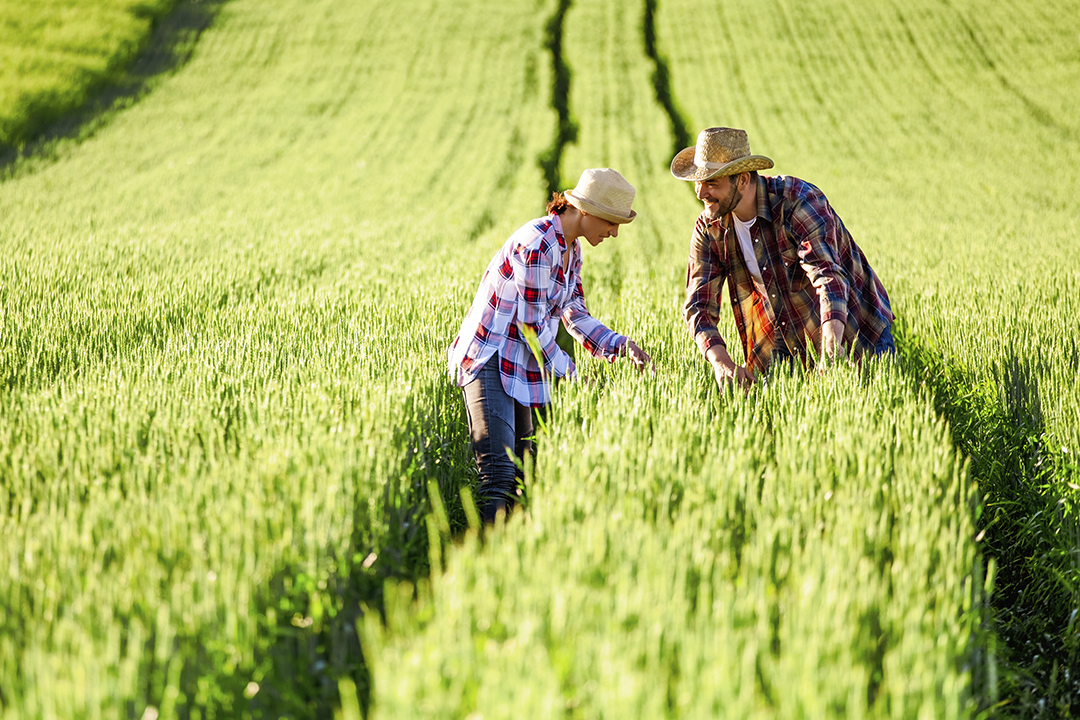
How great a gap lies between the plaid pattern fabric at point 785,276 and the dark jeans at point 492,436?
94 centimetres

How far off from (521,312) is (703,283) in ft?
3.26

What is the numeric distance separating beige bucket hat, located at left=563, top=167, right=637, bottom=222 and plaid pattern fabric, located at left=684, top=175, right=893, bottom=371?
68 centimetres

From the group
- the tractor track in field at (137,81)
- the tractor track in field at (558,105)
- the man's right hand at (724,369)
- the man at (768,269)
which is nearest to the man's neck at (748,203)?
the man at (768,269)

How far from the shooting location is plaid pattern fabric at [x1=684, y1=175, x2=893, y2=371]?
3240 millimetres

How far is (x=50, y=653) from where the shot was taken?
1468 mm

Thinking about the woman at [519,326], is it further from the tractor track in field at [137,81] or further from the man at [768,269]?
the tractor track in field at [137,81]

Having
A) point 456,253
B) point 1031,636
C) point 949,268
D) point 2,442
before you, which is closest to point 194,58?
point 456,253

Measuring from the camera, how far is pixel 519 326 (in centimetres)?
305

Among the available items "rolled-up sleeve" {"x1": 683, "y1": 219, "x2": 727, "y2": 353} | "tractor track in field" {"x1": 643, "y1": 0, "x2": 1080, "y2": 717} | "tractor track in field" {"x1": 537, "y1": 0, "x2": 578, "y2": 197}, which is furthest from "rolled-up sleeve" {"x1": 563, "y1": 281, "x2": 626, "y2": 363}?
"tractor track in field" {"x1": 537, "y1": 0, "x2": 578, "y2": 197}

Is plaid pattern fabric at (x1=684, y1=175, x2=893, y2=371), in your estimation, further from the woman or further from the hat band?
the woman

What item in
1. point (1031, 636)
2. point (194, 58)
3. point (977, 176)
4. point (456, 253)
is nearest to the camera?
point (1031, 636)

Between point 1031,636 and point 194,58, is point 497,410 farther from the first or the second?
point 194,58

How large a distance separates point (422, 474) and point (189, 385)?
3.54ft

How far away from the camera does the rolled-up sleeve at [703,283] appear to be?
3.50 m
